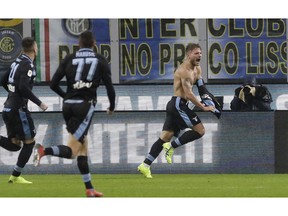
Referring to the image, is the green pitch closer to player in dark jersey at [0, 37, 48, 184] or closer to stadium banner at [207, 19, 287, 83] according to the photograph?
player in dark jersey at [0, 37, 48, 184]

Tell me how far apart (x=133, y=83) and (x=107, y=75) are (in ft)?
33.5

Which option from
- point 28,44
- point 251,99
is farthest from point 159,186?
point 251,99

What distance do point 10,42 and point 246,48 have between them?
476 centimetres

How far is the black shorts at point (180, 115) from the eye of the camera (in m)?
17.0

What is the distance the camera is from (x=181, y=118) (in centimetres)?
1698

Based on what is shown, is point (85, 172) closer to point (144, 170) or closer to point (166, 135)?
point (144, 170)

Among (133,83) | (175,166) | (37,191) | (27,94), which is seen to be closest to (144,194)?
(37,191)

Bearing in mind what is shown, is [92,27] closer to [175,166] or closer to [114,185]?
[175,166]

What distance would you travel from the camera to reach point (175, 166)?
18.2 metres

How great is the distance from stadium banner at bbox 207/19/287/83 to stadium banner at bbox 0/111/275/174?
4631 mm

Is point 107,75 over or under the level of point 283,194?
over

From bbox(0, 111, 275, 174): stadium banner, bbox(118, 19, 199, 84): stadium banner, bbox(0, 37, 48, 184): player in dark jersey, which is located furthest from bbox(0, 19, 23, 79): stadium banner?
bbox(0, 37, 48, 184): player in dark jersey

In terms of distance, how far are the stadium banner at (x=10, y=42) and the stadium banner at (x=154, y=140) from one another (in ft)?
14.8

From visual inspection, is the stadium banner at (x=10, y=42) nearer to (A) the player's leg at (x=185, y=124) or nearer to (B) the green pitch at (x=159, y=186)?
(B) the green pitch at (x=159, y=186)
